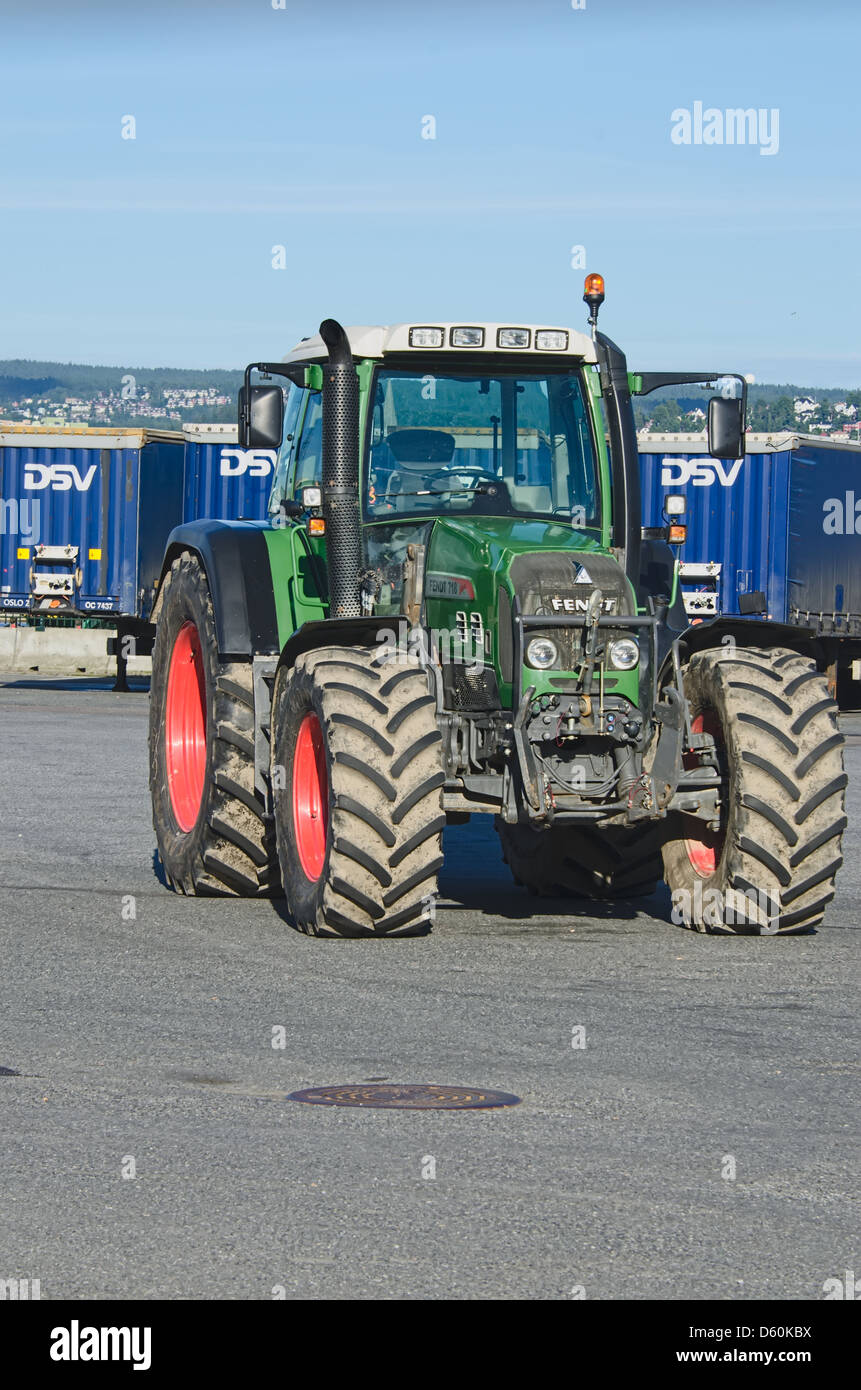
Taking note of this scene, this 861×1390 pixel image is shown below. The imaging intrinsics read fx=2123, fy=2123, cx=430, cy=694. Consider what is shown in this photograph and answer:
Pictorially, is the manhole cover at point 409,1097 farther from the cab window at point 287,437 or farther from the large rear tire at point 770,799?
the cab window at point 287,437

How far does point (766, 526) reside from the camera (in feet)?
95.0

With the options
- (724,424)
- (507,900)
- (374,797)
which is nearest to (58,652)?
Result: (507,900)

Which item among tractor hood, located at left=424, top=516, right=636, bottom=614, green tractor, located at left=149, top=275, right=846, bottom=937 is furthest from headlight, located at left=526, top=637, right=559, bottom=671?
tractor hood, located at left=424, top=516, right=636, bottom=614

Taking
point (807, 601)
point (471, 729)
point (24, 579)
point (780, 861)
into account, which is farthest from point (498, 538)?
point (24, 579)

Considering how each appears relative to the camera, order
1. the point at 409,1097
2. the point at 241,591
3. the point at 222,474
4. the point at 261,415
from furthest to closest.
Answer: the point at 222,474 → the point at 241,591 → the point at 261,415 → the point at 409,1097

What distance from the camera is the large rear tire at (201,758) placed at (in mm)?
11117

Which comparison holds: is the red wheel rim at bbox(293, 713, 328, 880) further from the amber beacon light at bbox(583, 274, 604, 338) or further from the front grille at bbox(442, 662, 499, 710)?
the amber beacon light at bbox(583, 274, 604, 338)

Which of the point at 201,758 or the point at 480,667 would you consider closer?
the point at 480,667

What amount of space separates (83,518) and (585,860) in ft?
66.8

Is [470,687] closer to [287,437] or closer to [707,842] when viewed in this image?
[707,842]

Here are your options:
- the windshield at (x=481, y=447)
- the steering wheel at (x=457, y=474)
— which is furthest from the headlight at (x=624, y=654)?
the steering wheel at (x=457, y=474)
